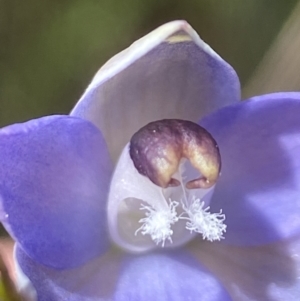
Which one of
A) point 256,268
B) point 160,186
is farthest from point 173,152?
point 256,268

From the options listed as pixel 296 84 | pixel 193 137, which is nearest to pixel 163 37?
pixel 193 137

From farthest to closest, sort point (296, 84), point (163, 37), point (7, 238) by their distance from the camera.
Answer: point (296, 84) < point (7, 238) < point (163, 37)

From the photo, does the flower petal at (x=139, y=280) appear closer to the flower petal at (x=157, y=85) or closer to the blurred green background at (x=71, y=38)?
the flower petal at (x=157, y=85)

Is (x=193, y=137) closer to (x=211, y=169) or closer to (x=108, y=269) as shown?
(x=211, y=169)

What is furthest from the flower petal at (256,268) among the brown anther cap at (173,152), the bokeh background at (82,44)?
the bokeh background at (82,44)

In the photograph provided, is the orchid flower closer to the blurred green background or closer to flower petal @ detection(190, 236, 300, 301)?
flower petal @ detection(190, 236, 300, 301)

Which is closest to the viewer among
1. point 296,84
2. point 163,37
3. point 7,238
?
point 163,37

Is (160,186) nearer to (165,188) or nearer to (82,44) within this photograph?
(165,188)

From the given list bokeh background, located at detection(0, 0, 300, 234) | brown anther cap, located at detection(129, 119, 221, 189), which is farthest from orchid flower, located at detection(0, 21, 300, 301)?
bokeh background, located at detection(0, 0, 300, 234)
